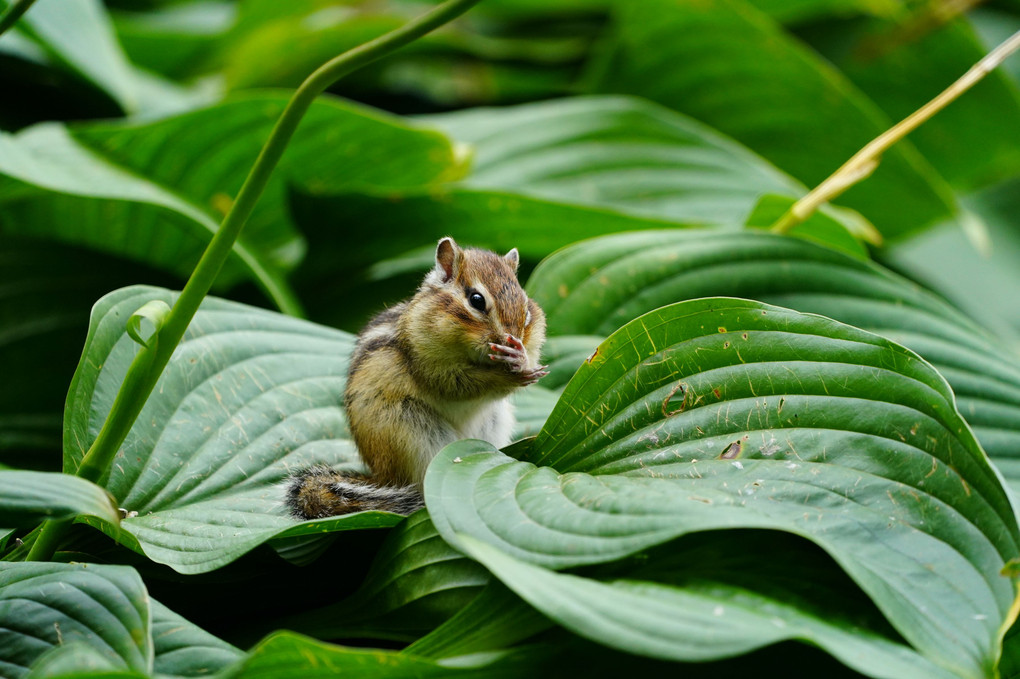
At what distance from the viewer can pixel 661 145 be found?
2133 millimetres

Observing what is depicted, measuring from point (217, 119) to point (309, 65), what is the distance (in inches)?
36.2

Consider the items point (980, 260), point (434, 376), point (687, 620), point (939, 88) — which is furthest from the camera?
point (980, 260)

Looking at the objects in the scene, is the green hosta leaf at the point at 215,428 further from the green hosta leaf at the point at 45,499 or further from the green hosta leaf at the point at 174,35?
the green hosta leaf at the point at 174,35

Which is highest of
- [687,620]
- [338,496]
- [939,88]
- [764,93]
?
[939,88]

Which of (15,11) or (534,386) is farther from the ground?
(15,11)

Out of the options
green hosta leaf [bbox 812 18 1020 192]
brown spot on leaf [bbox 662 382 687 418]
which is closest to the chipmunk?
brown spot on leaf [bbox 662 382 687 418]

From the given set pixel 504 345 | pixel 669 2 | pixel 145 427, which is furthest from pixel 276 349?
pixel 669 2

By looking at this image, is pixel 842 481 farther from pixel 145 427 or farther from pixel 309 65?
pixel 309 65

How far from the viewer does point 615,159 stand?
213 centimetres

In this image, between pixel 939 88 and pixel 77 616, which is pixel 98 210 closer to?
pixel 77 616

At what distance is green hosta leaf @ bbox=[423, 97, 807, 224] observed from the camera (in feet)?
6.77

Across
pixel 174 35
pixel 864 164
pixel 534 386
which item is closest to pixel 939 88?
pixel 864 164

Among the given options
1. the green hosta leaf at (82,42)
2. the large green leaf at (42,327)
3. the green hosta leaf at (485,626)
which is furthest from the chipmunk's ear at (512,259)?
the green hosta leaf at (82,42)

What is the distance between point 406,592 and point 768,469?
16.9 inches
